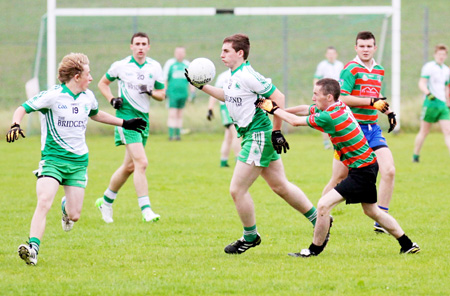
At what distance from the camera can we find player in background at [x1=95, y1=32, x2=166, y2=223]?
942 cm

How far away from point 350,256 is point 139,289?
7.33 feet

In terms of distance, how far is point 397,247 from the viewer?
757 cm

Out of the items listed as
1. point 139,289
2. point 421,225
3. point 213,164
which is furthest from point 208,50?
point 139,289

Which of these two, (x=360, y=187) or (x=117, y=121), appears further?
(x=117, y=121)

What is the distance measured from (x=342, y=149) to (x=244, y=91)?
1.09 meters

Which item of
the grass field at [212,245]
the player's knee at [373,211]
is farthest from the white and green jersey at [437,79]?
the player's knee at [373,211]

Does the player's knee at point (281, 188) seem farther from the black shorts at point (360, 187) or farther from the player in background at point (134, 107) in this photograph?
the player in background at point (134, 107)

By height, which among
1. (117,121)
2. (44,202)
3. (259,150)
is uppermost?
(117,121)

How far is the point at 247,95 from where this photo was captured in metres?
7.24

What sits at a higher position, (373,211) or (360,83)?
(360,83)

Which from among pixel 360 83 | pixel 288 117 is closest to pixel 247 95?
pixel 288 117

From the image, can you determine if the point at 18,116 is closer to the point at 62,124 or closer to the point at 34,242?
the point at 62,124

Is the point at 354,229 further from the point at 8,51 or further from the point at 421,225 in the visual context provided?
the point at 8,51

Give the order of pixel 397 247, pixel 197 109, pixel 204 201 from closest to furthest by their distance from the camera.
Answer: pixel 397 247 < pixel 204 201 < pixel 197 109
